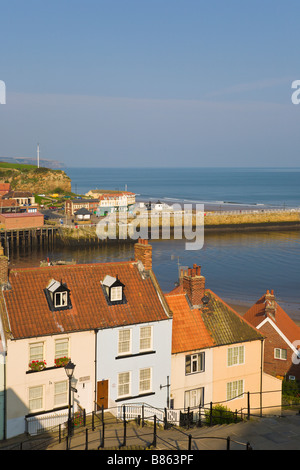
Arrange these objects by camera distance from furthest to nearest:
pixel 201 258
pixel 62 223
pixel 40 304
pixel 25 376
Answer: pixel 62 223, pixel 201 258, pixel 40 304, pixel 25 376

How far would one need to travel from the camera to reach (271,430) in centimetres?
1923

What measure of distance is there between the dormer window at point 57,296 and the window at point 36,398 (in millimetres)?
3559

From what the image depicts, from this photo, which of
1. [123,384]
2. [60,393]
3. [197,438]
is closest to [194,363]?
[123,384]

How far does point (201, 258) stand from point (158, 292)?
61392 mm

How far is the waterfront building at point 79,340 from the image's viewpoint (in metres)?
22.3

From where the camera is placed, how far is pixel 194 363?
26.6 metres

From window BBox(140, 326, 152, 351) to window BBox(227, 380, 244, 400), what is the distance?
526cm

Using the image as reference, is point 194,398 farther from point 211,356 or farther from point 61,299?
point 61,299

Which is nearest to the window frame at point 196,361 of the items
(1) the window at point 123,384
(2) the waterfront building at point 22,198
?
(1) the window at point 123,384

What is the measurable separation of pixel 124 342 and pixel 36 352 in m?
4.17

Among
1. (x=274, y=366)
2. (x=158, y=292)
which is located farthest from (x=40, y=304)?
(x=274, y=366)

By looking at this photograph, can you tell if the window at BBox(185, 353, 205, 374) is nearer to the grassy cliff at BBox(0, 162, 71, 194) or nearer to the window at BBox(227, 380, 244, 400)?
the window at BBox(227, 380, 244, 400)

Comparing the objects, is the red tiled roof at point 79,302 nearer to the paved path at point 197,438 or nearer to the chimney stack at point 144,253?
the chimney stack at point 144,253
